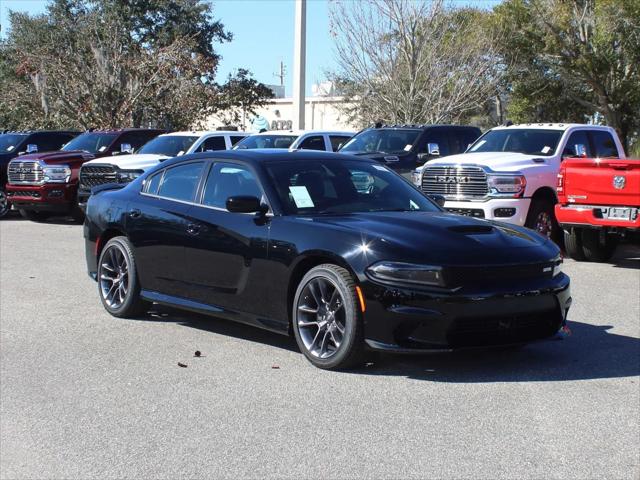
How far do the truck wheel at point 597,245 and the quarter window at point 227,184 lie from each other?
7132 millimetres

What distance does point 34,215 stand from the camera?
822 inches

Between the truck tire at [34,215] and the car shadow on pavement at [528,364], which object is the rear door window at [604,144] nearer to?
the car shadow on pavement at [528,364]

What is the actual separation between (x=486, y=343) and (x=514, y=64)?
31.2 m

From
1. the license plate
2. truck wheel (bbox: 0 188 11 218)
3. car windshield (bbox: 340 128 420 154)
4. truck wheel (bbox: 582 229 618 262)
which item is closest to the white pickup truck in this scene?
truck wheel (bbox: 582 229 618 262)

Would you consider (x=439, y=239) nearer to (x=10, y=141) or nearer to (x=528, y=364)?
(x=528, y=364)

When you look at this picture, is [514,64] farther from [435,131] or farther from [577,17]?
[435,131]

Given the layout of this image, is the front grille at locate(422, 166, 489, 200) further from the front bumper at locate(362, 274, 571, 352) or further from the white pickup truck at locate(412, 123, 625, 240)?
the front bumper at locate(362, 274, 571, 352)

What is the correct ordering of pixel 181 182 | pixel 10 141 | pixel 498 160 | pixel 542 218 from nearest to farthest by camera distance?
1. pixel 181 182
2. pixel 498 160
3. pixel 542 218
4. pixel 10 141

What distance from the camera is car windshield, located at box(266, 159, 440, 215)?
7.52 metres

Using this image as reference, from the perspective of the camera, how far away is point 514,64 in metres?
36.3

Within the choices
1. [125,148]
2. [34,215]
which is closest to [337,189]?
[125,148]

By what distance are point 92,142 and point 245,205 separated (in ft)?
49.0

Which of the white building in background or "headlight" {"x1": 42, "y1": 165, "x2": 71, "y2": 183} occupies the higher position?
the white building in background

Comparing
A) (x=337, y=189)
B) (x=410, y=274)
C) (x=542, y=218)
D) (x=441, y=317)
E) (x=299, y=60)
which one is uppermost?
(x=299, y=60)
